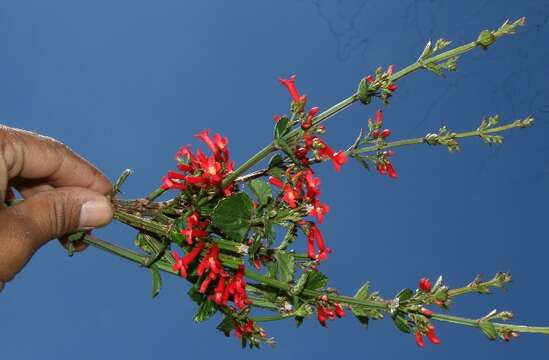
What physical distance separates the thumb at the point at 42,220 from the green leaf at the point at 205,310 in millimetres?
163

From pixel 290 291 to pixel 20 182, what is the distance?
49 centimetres

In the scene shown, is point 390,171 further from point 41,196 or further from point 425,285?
point 41,196

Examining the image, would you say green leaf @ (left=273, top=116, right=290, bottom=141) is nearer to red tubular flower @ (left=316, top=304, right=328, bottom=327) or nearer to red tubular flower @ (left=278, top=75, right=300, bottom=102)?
red tubular flower @ (left=278, top=75, right=300, bottom=102)

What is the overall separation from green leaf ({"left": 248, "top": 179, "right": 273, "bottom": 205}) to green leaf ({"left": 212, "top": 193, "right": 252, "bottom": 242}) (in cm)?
6

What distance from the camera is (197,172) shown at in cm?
63

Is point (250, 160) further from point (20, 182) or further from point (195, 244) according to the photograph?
point (20, 182)

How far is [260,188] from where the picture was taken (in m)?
0.66

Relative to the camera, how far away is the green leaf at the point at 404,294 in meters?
0.58

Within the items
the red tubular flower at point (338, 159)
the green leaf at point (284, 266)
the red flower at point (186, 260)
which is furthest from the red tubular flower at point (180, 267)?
the red tubular flower at point (338, 159)

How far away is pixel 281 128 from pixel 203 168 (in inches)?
4.3

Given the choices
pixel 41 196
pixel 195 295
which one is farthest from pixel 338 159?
pixel 41 196

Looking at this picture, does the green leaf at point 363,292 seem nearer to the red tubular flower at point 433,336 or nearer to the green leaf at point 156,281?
the red tubular flower at point 433,336

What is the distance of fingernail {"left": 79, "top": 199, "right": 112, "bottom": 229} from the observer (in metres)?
0.69

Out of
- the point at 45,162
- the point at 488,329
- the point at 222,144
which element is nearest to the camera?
the point at 488,329
